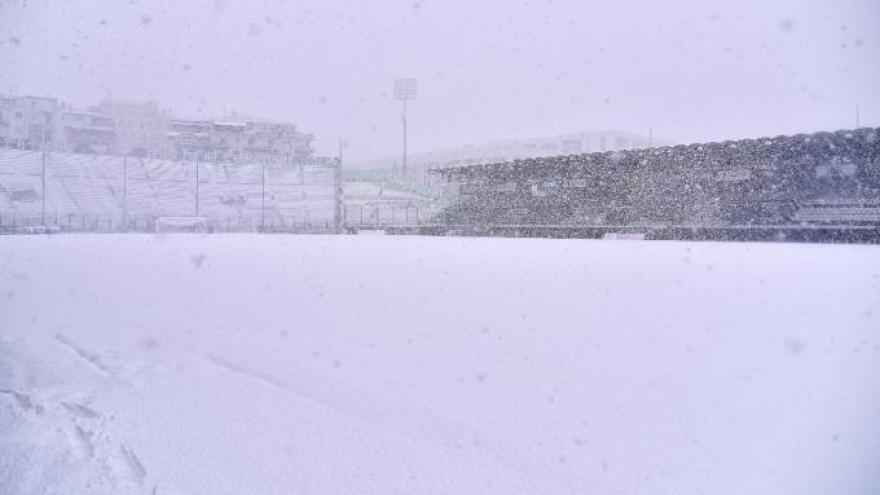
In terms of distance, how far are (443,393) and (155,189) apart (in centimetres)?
3257

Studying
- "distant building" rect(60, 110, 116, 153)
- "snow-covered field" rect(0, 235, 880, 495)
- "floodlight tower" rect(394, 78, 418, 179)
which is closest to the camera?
"snow-covered field" rect(0, 235, 880, 495)

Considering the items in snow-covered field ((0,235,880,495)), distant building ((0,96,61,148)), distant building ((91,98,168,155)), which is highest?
distant building ((91,98,168,155))

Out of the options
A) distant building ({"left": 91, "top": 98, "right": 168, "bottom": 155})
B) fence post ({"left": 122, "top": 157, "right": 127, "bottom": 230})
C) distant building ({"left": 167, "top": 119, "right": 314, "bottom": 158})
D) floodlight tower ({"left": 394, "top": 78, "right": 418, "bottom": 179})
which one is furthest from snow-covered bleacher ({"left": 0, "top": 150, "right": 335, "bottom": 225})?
distant building ({"left": 91, "top": 98, "right": 168, "bottom": 155})

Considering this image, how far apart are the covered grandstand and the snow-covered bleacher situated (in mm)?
10539

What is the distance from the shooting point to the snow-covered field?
2.17 m

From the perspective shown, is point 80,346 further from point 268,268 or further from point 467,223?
point 467,223

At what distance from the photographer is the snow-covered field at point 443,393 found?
217 cm

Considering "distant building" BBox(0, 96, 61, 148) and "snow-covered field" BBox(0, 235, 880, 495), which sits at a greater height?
"distant building" BBox(0, 96, 61, 148)

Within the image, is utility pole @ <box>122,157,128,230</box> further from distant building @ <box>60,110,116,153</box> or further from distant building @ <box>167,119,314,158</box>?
distant building @ <box>167,119,314,158</box>

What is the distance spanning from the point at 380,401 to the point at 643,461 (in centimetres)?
119

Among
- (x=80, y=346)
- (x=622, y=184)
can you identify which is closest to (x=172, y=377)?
(x=80, y=346)

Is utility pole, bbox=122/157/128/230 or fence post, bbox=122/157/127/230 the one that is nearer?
utility pole, bbox=122/157/128/230

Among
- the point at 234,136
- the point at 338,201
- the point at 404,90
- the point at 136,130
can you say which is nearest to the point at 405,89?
the point at 404,90

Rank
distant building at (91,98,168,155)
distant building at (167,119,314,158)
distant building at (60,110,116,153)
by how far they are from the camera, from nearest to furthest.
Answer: distant building at (60,110,116,153), distant building at (167,119,314,158), distant building at (91,98,168,155)
